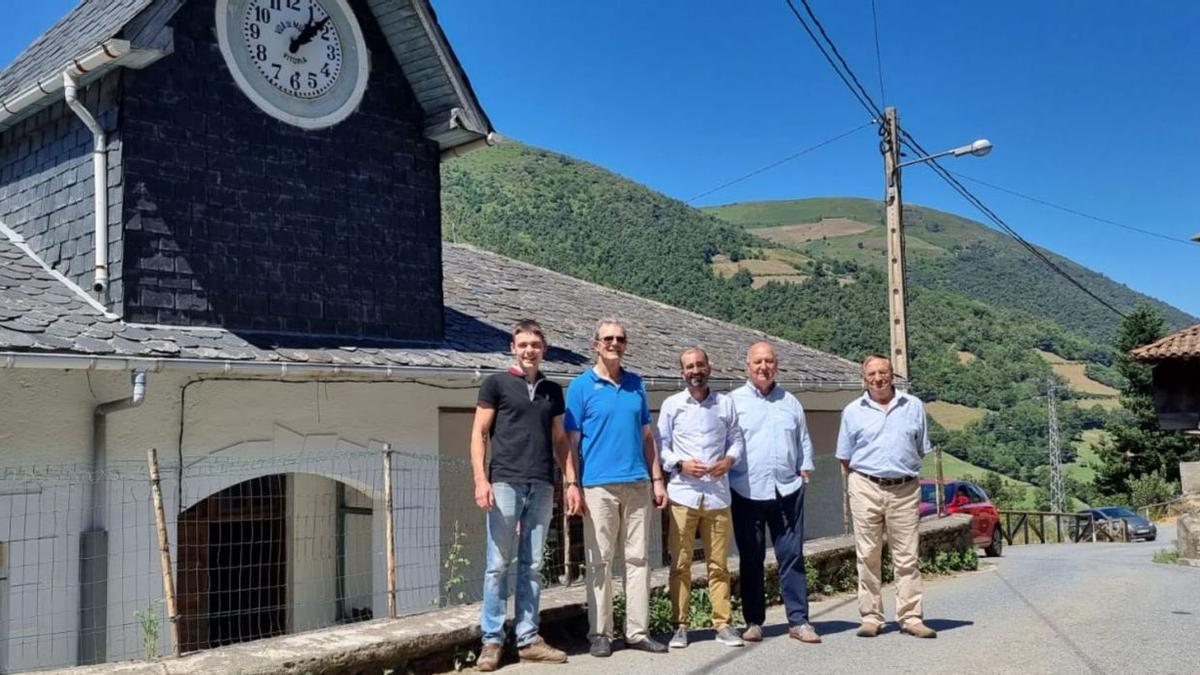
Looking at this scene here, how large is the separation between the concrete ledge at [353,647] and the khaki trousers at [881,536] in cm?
181

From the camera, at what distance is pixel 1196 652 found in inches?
248

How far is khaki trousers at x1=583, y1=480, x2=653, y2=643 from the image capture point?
604 centimetres

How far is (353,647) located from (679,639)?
1.98 metres

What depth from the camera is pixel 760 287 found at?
71375 mm

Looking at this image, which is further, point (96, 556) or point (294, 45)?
point (294, 45)

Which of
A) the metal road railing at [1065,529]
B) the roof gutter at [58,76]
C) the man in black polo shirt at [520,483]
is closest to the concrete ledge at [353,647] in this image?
the man in black polo shirt at [520,483]

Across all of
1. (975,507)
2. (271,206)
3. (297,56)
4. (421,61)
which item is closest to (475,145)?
(421,61)

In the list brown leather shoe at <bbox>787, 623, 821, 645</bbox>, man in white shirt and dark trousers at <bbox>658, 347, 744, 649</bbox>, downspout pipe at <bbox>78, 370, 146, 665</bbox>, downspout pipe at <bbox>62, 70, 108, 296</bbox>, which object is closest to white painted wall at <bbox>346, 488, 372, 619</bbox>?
downspout pipe at <bbox>78, 370, 146, 665</bbox>

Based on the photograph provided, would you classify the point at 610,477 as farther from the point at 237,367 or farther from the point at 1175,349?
the point at 1175,349

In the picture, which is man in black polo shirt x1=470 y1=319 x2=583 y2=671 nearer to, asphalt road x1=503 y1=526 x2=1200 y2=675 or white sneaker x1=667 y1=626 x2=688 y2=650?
asphalt road x1=503 y1=526 x2=1200 y2=675

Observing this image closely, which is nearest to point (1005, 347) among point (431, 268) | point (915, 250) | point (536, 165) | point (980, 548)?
point (536, 165)

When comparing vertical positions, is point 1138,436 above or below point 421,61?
below

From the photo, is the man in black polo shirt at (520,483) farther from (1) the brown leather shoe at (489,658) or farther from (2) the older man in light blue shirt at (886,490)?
(2) the older man in light blue shirt at (886,490)

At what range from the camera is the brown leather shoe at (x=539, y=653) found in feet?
19.5
